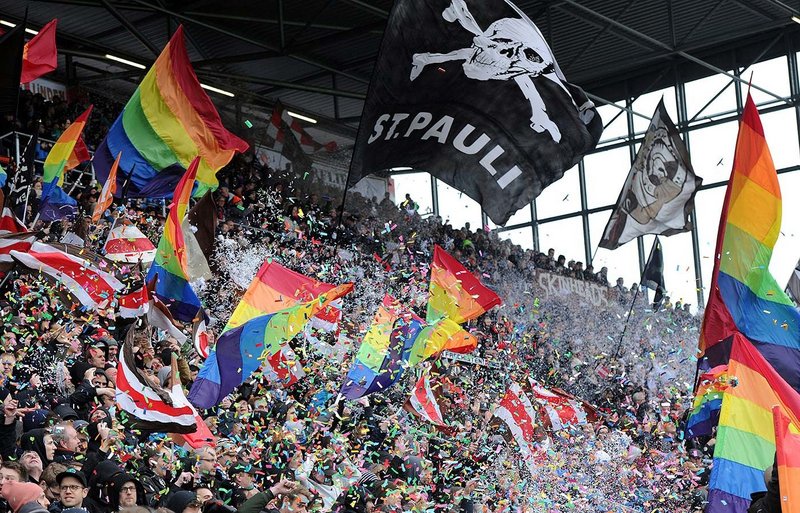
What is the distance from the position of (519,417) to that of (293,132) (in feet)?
41.6

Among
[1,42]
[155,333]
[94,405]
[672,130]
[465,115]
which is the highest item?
[672,130]

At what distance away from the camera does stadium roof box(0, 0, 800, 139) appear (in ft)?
75.0

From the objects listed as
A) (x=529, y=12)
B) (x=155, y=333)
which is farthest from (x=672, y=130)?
(x=155, y=333)

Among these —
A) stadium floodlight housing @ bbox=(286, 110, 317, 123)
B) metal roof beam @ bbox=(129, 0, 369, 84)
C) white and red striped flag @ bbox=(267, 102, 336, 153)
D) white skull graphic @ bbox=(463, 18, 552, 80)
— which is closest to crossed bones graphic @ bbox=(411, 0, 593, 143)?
white skull graphic @ bbox=(463, 18, 552, 80)

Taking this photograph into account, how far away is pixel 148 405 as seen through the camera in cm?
947

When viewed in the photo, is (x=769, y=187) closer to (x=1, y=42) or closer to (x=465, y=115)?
(x=465, y=115)

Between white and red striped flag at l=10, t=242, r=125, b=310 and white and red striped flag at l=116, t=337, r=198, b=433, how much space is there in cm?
148

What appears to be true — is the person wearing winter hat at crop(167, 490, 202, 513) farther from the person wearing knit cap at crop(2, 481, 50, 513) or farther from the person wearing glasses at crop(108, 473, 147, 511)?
the person wearing knit cap at crop(2, 481, 50, 513)

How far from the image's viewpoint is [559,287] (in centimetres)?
2802

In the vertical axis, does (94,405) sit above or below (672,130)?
below

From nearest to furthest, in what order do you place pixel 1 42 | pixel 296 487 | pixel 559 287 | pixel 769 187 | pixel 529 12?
pixel 296 487 → pixel 1 42 → pixel 769 187 → pixel 529 12 → pixel 559 287

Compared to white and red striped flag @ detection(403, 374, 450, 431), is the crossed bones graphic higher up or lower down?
higher up

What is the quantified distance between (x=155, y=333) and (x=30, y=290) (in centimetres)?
171

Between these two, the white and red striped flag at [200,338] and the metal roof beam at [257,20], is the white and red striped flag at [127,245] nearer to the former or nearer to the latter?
the white and red striped flag at [200,338]
